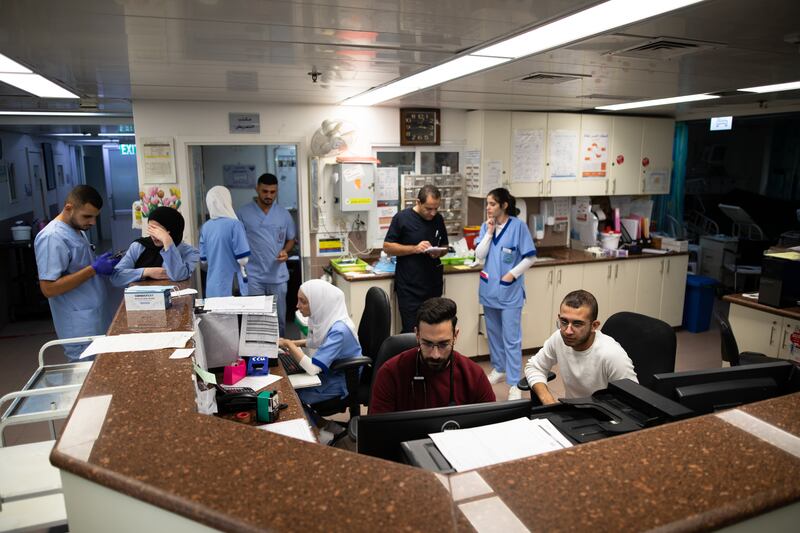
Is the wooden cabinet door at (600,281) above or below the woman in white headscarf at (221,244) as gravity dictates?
below

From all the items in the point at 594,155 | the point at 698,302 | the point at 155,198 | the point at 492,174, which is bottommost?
the point at 698,302

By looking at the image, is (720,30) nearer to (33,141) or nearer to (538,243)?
(538,243)

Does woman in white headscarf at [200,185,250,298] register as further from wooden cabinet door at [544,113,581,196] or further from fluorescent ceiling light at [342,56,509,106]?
wooden cabinet door at [544,113,581,196]

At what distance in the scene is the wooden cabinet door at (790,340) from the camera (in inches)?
147

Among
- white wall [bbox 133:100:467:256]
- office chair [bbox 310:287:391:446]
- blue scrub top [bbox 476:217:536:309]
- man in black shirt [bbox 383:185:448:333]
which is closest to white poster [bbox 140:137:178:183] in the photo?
white wall [bbox 133:100:467:256]

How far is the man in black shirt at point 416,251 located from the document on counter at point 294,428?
2347 mm

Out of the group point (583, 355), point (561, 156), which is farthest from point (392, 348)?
point (561, 156)

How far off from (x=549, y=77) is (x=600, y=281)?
2769mm

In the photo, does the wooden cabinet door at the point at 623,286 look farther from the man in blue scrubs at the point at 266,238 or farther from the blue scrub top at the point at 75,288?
the blue scrub top at the point at 75,288

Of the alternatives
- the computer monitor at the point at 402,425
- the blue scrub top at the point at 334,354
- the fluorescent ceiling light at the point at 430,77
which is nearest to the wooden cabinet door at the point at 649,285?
the fluorescent ceiling light at the point at 430,77

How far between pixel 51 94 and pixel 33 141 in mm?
5218

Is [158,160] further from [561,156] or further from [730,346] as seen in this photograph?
[730,346]

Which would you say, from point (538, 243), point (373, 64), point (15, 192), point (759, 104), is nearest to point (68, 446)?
point (373, 64)

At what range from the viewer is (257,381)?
2.62m
